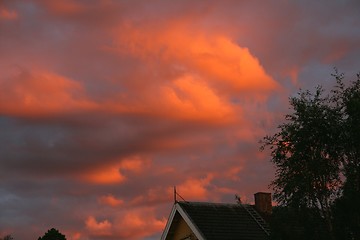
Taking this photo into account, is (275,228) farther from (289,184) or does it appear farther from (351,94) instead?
(351,94)

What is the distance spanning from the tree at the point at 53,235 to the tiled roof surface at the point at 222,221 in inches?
1292

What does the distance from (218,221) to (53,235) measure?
35006 millimetres

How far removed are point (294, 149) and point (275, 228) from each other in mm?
3698

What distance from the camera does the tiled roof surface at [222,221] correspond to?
32594mm

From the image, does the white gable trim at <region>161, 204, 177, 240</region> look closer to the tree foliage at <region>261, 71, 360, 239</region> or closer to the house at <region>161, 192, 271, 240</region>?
the house at <region>161, 192, 271, 240</region>

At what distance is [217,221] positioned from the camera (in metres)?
33.7

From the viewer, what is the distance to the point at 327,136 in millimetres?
23750

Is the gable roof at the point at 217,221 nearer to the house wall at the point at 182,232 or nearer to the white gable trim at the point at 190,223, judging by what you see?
the white gable trim at the point at 190,223

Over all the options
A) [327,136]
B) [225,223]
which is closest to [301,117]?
[327,136]

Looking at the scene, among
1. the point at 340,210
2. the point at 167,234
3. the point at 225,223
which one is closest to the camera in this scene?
the point at 340,210

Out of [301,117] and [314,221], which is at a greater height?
[301,117]

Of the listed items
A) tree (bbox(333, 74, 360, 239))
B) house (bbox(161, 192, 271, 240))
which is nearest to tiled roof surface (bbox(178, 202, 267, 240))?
house (bbox(161, 192, 271, 240))

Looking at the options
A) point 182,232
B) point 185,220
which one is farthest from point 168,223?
point 185,220

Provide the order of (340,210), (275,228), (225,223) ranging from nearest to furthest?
(340,210)
(275,228)
(225,223)
